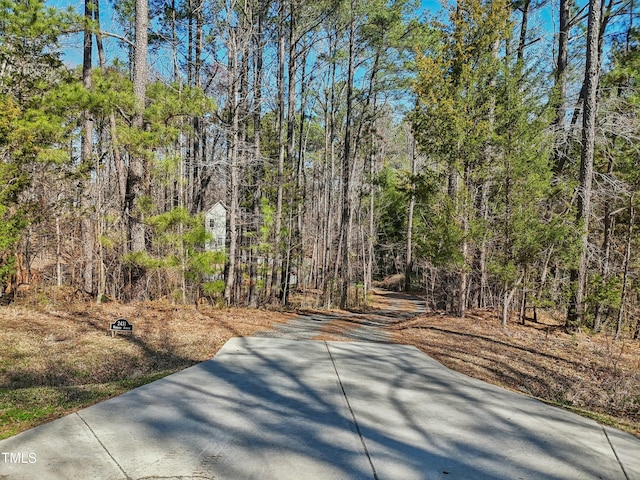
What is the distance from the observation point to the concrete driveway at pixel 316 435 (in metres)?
3.09

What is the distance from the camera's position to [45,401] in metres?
4.43

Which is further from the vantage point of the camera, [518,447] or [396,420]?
[396,420]

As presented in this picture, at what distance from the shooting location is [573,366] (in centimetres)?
785

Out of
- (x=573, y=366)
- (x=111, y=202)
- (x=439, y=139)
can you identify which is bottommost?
(x=573, y=366)

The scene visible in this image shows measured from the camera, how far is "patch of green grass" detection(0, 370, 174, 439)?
12.2 ft

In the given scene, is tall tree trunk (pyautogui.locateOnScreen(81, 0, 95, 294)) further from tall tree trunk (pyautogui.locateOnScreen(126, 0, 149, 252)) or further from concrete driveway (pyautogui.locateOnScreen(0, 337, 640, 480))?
concrete driveway (pyautogui.locateOnScreen(0, 337, 640, 480))

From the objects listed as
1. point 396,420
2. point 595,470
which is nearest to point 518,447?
point 595,470

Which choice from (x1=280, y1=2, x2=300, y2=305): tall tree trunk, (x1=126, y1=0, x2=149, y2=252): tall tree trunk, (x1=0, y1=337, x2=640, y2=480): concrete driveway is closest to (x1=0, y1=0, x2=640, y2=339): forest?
(x1=126, y1=0, x2=149, y2=252): tall tree trunk

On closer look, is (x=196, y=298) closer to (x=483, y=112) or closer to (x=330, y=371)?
(x=330, y=371)

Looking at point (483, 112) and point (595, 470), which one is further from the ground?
point (483, 112)

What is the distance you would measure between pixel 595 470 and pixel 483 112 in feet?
29.9

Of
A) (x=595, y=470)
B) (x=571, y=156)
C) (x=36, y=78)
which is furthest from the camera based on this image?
(x=571, y=156)

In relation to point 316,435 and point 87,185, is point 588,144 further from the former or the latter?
point 87,185

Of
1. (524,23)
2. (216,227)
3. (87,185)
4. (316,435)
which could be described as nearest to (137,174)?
(87,185)
